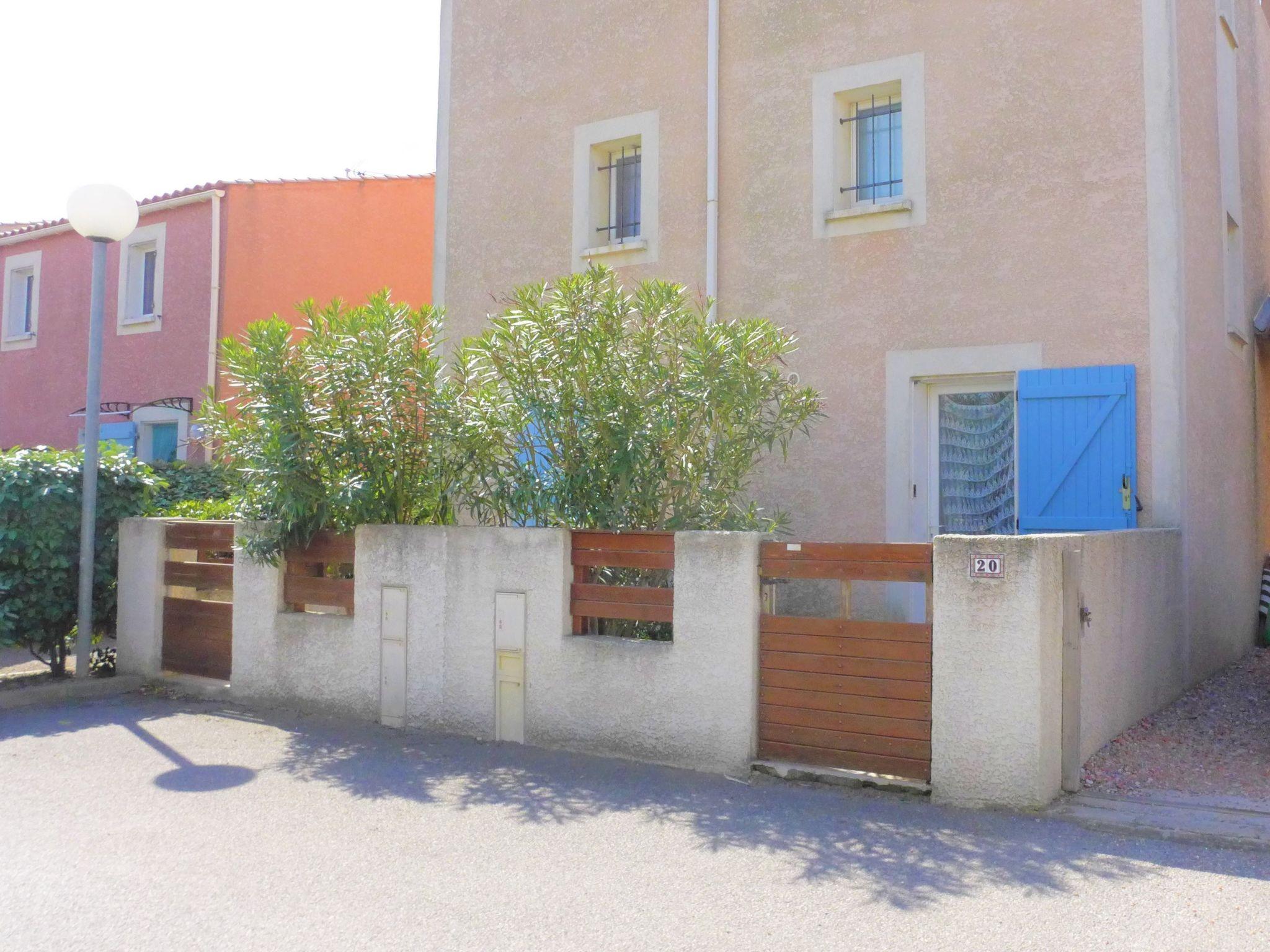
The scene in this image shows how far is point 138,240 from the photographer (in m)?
17.1

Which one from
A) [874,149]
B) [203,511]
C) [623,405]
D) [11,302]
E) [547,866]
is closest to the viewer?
[547,866]

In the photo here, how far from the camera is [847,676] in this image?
6.09 m

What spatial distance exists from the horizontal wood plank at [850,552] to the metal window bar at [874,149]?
4417mm

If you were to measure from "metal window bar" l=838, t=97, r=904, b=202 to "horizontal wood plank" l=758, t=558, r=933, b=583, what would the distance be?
14.7 feet

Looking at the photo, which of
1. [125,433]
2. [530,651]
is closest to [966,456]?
[530,651]

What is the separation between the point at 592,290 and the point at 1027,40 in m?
4.29

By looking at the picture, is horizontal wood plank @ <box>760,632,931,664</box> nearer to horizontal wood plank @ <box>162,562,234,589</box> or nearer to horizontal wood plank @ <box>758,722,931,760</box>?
horizontal wood plank @ <box>758,722,931,760</box>

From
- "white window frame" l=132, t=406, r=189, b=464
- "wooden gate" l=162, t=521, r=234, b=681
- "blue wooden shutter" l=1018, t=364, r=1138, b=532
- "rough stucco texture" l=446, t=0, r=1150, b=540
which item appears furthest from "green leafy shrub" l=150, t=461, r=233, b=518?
"blue wooden shutter" l=1018, t=364, r=1138, b=532

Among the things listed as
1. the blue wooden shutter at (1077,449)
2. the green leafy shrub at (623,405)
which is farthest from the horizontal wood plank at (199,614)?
the blue wooden shutter at (1077,449)

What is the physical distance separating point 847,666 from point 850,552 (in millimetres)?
605

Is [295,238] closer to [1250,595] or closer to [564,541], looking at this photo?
[564,541]

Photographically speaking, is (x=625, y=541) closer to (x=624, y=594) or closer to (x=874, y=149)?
(x=624, y=594)

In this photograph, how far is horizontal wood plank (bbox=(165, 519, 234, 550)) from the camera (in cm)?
883

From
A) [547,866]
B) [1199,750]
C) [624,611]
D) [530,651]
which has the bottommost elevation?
[547,866]
